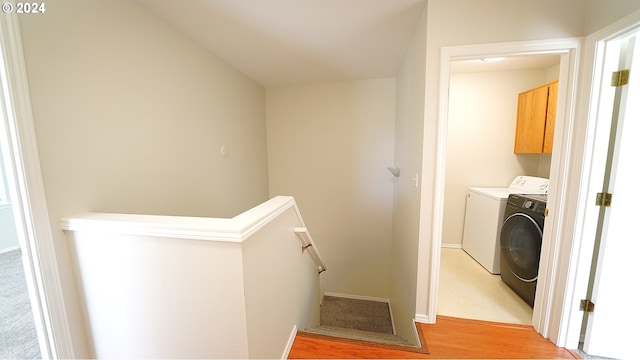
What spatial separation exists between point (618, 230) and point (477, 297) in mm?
1125

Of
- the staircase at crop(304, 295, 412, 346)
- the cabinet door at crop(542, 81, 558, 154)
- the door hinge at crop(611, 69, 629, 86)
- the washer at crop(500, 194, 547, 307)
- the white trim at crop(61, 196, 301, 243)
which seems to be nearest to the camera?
the white trim at crop(61, 196, 301, 243)

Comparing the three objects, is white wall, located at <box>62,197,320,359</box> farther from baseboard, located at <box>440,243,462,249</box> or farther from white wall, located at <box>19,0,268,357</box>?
baseboard, located at <box>440,243,462,249</box>

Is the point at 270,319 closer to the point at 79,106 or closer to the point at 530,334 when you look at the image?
the point at 79,106

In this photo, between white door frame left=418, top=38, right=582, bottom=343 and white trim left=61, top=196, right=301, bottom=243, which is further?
white door frame left=418, top=38, right=582, bottom=343

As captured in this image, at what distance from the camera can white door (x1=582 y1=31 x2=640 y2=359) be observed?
1250mm

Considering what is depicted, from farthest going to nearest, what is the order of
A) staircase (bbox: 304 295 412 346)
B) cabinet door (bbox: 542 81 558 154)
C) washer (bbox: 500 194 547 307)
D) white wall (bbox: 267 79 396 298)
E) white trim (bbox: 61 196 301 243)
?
white wall (bbox: 267 79 396 298) < staircase (bbox: 304 295 412 346) < cabinet door (bbox: 542 81 558 154) < washer (bbox: 500 194 547 307) < white trim (bbox: 61 196 301 243)

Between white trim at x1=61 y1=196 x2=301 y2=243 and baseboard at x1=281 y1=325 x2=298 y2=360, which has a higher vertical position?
white trim at x1=61 y1=196 x2=301 y2=243

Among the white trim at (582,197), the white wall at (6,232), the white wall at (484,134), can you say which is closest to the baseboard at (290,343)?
the white trim at (582,197)

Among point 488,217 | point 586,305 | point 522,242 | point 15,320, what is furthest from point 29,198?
point 488,217

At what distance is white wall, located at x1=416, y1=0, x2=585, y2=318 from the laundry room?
1261 millimetres

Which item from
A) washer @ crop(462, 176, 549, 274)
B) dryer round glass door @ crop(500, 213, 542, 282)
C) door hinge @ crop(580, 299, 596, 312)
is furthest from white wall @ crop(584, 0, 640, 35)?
door hinge @ crop(580, 299, 596, 312)

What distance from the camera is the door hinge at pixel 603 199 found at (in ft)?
4.35

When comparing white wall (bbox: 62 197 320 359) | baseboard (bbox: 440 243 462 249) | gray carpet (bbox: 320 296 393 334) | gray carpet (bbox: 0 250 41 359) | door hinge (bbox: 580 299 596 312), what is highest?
white wall (bbox: 62 197 320 359)

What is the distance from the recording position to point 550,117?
2.27 metres
